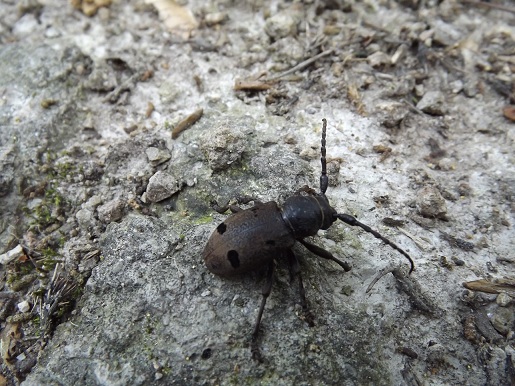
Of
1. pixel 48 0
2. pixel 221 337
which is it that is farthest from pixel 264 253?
pixel 48 0

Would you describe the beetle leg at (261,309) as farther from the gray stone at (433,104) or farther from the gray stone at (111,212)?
the gray stone at (433,104)

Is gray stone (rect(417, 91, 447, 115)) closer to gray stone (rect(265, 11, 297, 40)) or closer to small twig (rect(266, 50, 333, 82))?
small twig (rect(266, 50, 333, 82))

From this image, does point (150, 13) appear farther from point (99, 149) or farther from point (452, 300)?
point (452, 300)

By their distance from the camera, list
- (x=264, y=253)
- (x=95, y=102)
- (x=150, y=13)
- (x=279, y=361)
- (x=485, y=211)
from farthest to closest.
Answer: (x=150, y=13) < (x=95, y=102) < (x=485, y=211) < (x=264, y=253) < (x=279, y=361)

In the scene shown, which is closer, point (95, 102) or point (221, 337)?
point (221, 337)

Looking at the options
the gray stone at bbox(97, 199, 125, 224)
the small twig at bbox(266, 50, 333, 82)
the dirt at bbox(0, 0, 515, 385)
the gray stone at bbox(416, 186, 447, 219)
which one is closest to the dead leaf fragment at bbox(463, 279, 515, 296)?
the dirt at bbox(0, 0, 515, 385)

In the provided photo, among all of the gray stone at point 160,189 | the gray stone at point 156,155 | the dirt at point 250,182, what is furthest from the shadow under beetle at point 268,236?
the gray stone at point 156,155

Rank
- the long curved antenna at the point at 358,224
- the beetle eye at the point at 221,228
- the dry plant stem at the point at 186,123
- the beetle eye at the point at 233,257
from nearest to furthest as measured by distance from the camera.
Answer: the beetle eye at the point at 233,257 → the beetle eye at the point at 221,228 → the long curved antenna at the point at 358,224 → the dry plant stem at the point at 186,123
